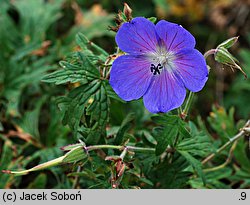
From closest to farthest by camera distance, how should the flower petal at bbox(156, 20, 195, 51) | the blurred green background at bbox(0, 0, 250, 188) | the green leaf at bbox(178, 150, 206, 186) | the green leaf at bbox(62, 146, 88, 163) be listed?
the flower petal at bbox(156, 20, 195, 51) < the green leaf at bbox(62, 146, 88, 163) < the green leaf at bbox(178, 150, 206, 186) < the blurred green background at bbox(0, 0, 250, 188)

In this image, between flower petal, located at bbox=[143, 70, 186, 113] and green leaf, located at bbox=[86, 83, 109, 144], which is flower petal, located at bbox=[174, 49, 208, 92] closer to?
flower petal, located at bbox=[143, 70, 186, 113]

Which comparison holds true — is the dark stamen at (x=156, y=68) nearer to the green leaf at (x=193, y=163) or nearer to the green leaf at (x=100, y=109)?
the green leaf at (x=100, y=109)

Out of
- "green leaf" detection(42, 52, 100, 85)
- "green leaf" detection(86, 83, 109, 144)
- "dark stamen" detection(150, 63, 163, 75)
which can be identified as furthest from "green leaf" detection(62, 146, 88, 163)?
"dark stamen" detection(150, 63, 163, 75)

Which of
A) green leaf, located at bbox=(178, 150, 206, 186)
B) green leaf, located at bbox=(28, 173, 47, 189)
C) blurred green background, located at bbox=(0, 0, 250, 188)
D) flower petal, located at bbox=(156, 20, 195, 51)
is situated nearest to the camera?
flower petal, located at bbox=(156, 20, 195, 51)

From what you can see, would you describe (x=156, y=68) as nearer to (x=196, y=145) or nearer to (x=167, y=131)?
(x=167, y=131)

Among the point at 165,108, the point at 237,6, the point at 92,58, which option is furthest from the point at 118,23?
the point at 237,6

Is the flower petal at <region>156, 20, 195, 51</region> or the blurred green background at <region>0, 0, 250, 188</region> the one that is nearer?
the flower petal at <region>156, 20, 195, 51</region>

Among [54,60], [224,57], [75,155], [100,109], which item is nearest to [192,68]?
[224,57]
